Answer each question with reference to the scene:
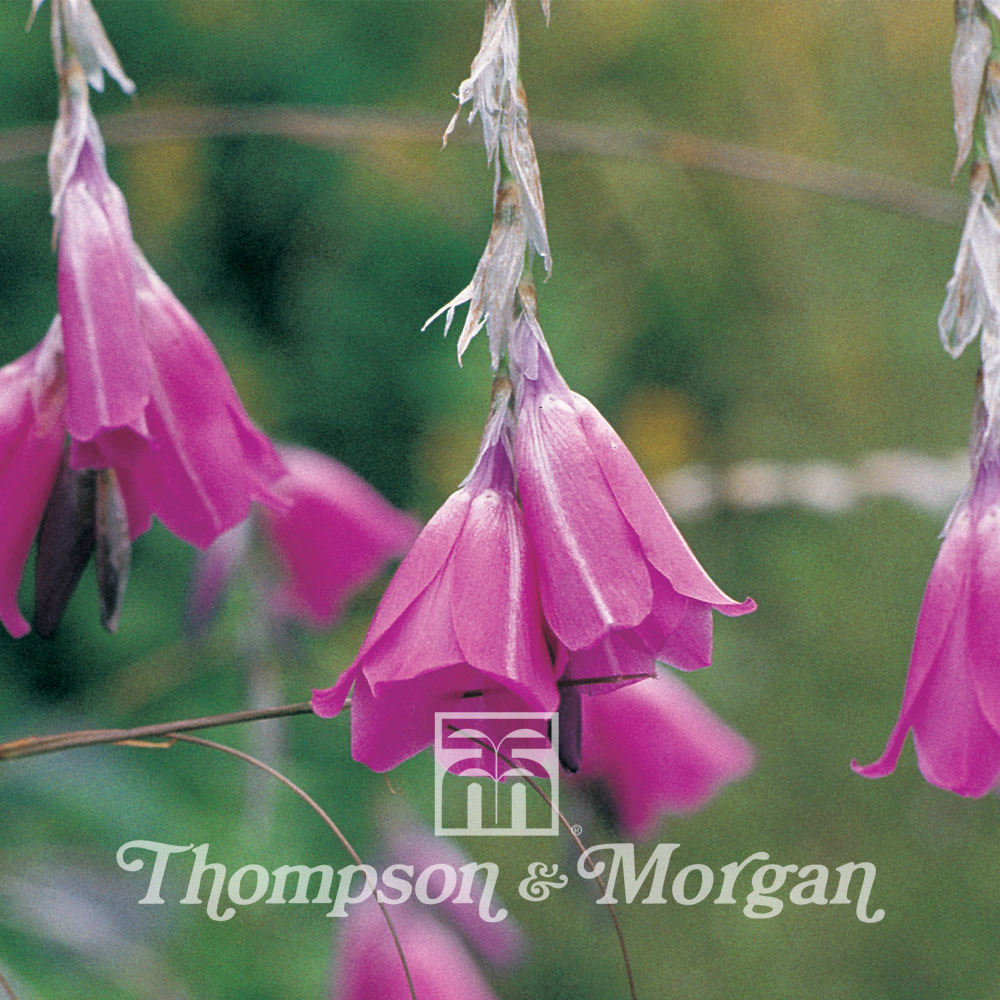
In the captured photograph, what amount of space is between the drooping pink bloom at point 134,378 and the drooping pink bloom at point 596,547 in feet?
0.33

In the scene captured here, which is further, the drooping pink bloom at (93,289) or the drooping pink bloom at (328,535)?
the drooping pink bloom at (328,535)

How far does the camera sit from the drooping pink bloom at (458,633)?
287 millimetres

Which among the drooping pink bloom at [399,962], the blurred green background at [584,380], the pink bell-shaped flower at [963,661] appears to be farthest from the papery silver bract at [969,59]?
the blurred green background at [584,380]

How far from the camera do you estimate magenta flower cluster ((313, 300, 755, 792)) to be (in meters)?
0.29

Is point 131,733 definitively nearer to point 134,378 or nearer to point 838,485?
point 134,378

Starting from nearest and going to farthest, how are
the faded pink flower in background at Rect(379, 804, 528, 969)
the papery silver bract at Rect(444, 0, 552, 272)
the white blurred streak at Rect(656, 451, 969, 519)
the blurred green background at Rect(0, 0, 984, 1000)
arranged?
the papery silver bract at Rect(444, 0, 552, 272) < the faded pink flower in background at Rect(379, 804, 528, 969) < the white blurred streak at Rect(656, 451, 969, 519) < the blurred green background at Rect(0, 0, 984, 1000)

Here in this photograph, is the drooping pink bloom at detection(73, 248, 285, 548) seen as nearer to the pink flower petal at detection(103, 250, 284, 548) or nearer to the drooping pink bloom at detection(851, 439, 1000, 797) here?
the pink flower petal at detection(103, 250, 284, 548)

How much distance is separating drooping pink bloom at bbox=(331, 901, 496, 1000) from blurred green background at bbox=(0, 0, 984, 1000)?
7.1 inches

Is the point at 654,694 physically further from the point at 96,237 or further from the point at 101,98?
the point at 101,98

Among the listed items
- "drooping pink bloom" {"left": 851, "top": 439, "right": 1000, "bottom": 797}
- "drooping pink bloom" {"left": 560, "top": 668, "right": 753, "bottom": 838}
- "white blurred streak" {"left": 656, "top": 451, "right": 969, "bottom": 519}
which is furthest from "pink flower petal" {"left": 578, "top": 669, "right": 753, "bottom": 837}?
"white blurred streak" {"left": 656, "top": 451, "right": 969, "bottom": 519}

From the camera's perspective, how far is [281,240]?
1039 mm

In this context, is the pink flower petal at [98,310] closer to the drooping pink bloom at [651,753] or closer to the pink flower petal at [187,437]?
the pink flower petal at [187,437]

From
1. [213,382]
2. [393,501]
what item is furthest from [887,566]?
[213,382]

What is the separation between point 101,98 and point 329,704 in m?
0.85
